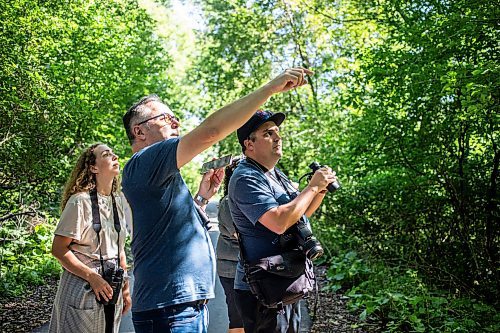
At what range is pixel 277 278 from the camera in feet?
13.4

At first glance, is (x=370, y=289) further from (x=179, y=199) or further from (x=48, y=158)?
(x=179, y=199)

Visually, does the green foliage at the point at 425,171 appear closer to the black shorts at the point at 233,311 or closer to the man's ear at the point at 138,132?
the black shorts at the point at 233,311

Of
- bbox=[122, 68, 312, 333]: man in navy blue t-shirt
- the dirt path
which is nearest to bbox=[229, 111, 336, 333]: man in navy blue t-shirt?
bbox=[122, 68, 312, 333]: man in navy blue t-shirt

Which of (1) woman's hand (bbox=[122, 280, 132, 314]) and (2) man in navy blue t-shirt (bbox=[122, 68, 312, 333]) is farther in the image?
(1) woman's hand (bbox=[122, 280, 132, 314])

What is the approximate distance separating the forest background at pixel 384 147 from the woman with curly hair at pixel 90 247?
3407 mm

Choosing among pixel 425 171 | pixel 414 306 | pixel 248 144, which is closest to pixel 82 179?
pixel 248 144

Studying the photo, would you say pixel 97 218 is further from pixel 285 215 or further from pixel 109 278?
pixel 285 215

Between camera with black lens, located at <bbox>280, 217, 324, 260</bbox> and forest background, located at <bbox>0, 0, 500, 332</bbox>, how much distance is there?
2625 millimetres

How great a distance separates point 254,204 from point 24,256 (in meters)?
9.13

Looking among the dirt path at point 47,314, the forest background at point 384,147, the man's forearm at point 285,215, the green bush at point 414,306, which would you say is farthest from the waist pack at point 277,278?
the dirt path at point 47,314

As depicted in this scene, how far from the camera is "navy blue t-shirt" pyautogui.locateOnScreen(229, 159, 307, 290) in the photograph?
162 inches

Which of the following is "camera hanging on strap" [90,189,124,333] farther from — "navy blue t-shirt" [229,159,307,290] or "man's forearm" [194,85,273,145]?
"man's forearm" [194,85,273,145]

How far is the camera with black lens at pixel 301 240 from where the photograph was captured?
4.12 meters

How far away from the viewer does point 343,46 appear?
18188 mm
